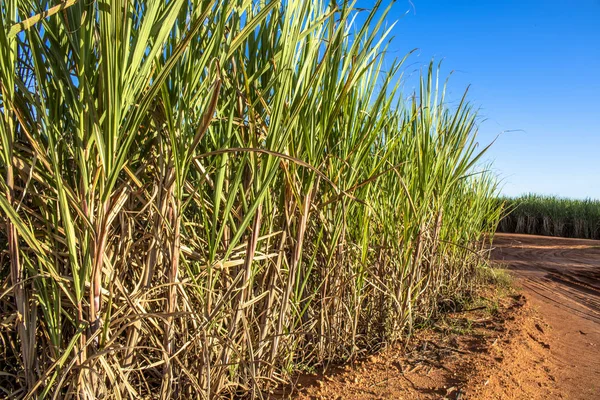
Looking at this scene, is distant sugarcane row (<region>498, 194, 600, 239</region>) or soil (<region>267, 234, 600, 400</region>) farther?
distant sugarcane row (<region>498, 194, 600, 239</region>)

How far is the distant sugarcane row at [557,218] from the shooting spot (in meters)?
17.8

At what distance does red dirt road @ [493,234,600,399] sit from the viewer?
2.99 m

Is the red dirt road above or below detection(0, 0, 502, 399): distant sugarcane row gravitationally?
below

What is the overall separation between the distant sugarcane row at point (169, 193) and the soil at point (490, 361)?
20cm

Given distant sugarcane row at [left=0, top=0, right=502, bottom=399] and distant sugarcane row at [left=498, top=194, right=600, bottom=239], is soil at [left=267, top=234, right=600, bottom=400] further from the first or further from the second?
distant sugarcane row at [left=498, top=194, right=600, bottom=239]

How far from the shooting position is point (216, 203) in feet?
5.10

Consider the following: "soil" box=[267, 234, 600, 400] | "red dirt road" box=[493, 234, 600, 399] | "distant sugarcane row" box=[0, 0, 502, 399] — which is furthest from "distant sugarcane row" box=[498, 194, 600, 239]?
"distant sugarcane row" box=[0, 0, 502, 399]

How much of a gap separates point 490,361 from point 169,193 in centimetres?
220

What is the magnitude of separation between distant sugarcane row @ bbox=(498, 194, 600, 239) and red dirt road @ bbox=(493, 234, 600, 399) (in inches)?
326

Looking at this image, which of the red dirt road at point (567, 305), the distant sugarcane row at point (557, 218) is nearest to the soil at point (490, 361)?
the red dirt road at point (567, 305)

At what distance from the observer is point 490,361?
2744 mm

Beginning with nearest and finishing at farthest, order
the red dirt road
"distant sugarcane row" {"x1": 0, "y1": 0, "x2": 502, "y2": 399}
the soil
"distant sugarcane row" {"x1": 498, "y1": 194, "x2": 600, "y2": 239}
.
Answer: "distant sugarcane row" {"x1": 0, "y1": 0, "x2": 502, "y2": 399}, the soil, the red dirt road, "distant sugarcane row" {"x1": 498, "y1": 194, "x2": 600, "y2": 239}

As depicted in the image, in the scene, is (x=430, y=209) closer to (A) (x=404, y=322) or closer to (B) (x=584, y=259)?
(A) (x=404, y=322)

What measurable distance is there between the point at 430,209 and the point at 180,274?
1944 millimetres
